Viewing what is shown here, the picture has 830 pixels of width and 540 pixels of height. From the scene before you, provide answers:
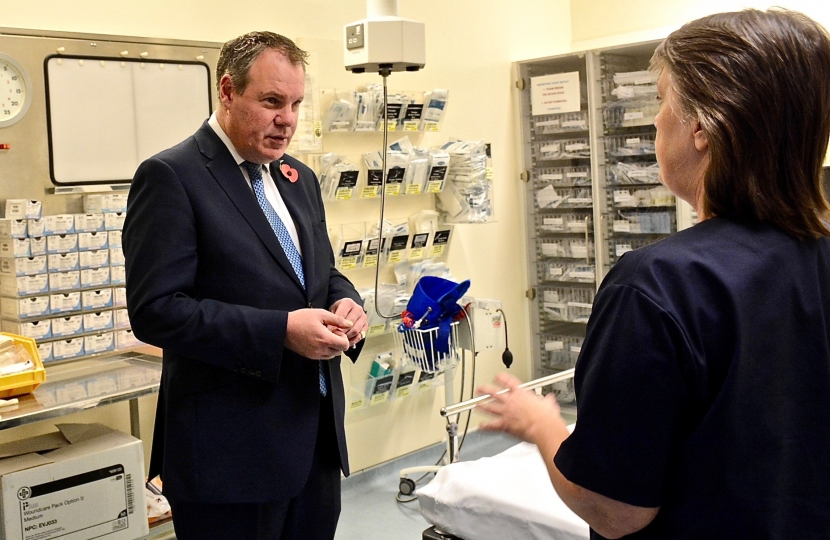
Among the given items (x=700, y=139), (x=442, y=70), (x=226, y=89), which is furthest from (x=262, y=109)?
(x=442, y=70)

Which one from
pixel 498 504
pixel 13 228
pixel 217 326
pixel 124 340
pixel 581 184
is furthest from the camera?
pixel 581 184

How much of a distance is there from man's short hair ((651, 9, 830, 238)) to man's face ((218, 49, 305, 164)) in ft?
3.62

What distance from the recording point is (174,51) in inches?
130

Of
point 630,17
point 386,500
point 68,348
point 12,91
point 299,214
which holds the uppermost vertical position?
point 630,17

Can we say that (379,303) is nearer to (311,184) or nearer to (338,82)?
(338,82)

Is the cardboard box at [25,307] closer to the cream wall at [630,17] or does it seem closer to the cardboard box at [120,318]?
the cardboard box at [120,318]

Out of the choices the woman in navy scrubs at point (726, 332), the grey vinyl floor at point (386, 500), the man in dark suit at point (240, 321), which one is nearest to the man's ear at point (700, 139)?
the woman in navy scrubs at point (726, 332)

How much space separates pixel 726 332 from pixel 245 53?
4.45 feet

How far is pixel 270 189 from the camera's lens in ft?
6.68

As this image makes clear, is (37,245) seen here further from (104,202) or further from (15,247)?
(104,202)

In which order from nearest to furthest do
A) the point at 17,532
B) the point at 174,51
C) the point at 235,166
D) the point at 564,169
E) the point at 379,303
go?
the point at 235,166 < the point at 17,532 < the point at 174,51 < the point at 379,303 < the point at 564,169

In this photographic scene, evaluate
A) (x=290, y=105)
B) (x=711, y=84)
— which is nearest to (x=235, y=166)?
(x=290, y=105)

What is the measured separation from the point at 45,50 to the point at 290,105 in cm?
146

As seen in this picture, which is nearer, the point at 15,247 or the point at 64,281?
the point at 15,247
